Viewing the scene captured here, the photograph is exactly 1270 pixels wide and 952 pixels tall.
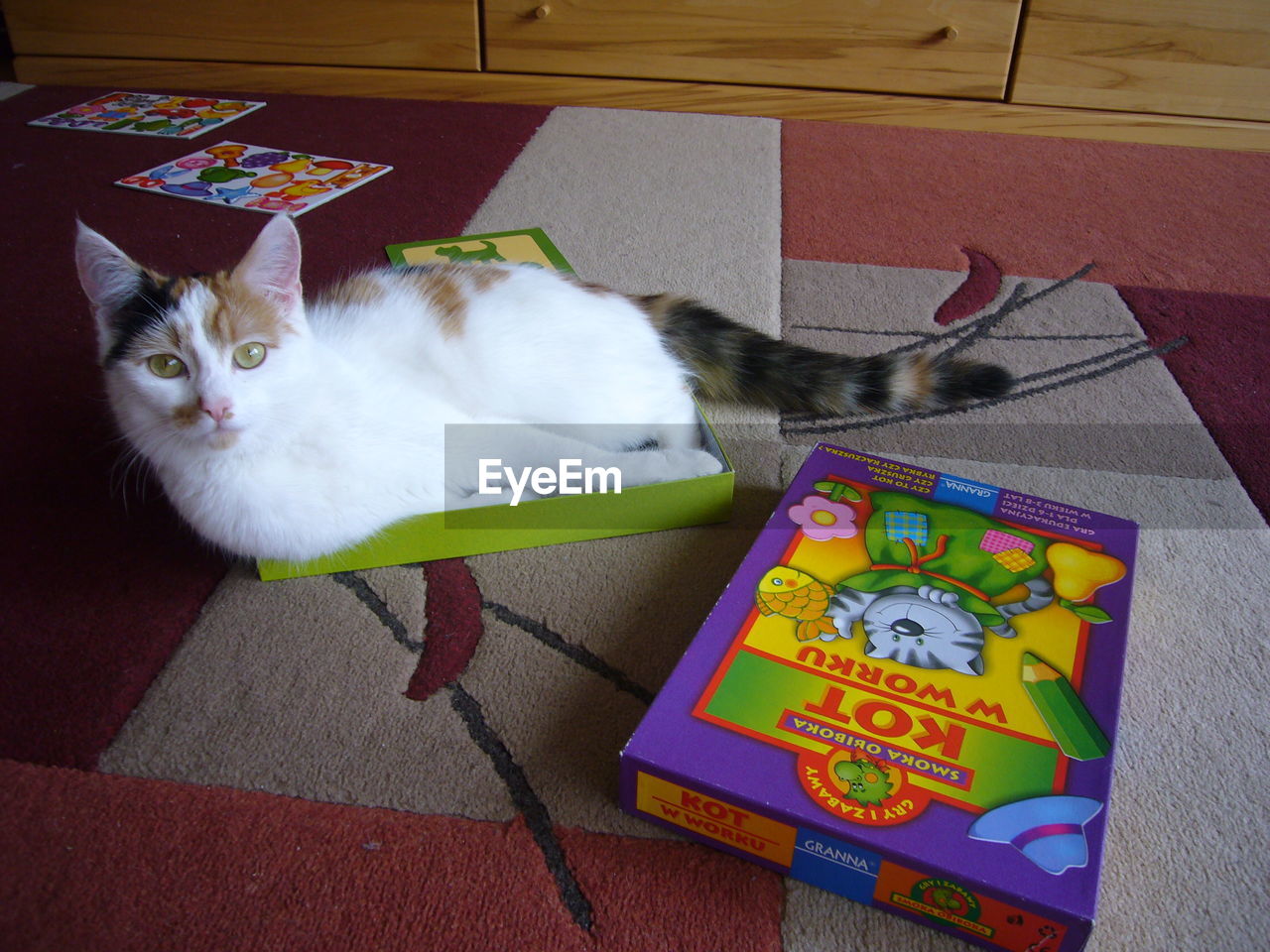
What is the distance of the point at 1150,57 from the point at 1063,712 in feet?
6.27

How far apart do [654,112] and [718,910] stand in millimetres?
1964

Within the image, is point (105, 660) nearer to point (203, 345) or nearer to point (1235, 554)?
point (203, 345)

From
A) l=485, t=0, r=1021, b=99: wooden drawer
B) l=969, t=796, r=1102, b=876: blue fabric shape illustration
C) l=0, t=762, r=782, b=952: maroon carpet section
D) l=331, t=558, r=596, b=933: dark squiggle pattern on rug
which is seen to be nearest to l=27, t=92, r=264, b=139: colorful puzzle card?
l=485, t=0, r=1021, b=99: wooden drawer

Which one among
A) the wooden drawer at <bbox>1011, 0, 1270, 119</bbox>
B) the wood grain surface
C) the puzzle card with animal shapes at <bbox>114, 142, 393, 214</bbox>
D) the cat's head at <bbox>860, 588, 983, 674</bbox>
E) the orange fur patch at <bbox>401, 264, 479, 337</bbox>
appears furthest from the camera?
the wood grain surface

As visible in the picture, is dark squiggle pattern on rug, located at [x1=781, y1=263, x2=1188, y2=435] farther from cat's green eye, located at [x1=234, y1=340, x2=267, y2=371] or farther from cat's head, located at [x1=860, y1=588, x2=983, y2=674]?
cat's green eye, located at [x1=234, y1=340, x2=267, y2=371]

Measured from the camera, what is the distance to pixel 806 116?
2.20 m

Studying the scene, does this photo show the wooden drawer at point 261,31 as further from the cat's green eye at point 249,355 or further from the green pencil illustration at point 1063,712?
the green pencil illustration at point 1063,712

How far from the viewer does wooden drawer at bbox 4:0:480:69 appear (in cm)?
217

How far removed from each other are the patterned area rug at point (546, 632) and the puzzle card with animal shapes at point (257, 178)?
6cm

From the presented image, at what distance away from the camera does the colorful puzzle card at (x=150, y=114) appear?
198 cm

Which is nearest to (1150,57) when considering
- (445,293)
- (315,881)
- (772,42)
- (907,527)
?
(772,42)

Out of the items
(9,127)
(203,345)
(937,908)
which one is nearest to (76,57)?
(9,127)

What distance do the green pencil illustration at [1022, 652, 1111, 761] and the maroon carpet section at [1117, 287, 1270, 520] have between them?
51 centimetres

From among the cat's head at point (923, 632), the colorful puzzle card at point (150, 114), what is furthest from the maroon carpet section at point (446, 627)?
the colorful puzzle card at point (150, 114)
